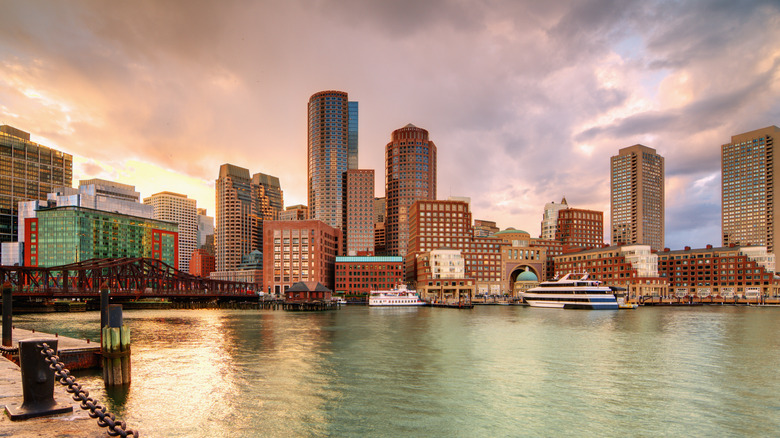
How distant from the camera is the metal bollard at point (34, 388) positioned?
681 inches

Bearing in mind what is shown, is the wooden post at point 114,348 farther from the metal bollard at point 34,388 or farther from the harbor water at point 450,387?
the metal bollard at point 34,388

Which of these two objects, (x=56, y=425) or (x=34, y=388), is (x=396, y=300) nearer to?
(x=34, y=388)

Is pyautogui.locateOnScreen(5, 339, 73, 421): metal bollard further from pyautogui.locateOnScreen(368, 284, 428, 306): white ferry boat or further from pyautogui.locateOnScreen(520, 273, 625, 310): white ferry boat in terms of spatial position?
pyautogui.locateOnScreen(368, 284, 428, 306): white ferry boat

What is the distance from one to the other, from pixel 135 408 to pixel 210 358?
63.7 feet

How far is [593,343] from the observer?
62.5m

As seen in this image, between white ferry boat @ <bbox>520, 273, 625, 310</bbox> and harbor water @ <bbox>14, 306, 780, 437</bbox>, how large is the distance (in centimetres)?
7850

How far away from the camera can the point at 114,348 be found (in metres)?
35.3

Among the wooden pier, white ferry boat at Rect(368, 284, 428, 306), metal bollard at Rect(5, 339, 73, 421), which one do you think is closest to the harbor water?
the wooden pier

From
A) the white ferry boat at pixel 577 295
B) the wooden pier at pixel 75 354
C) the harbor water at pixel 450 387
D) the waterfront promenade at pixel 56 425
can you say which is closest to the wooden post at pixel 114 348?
the harbor water at pixel 450 387

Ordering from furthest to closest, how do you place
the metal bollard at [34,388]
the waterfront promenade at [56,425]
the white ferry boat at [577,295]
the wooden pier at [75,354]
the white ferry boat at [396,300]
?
1. the white ferry boat at [396,300]
2. the white ferry boat at [577,295]
3. the wooden pier at [75,354]
4. the metal bollard at [34,388]
5. the waterfront promenade at [56,425]

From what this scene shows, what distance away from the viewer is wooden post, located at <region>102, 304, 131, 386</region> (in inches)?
1379

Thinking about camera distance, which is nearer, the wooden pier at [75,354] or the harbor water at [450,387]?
the harbor water at [450,387]

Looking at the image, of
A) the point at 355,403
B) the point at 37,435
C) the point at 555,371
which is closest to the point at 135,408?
the point at 355,403

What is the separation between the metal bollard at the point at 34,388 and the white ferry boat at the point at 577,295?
143 metres
